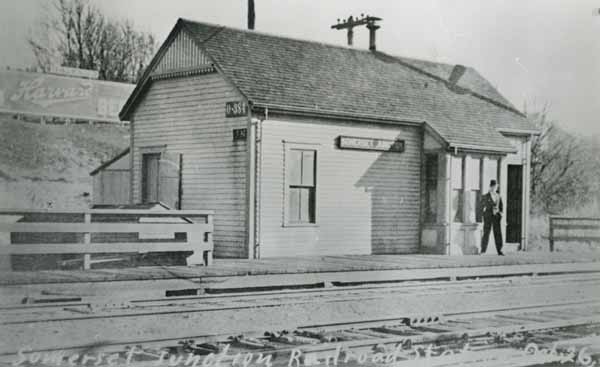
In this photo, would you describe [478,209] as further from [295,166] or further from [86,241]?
[86,241]

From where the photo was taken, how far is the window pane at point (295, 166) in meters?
17.0

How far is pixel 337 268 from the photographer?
555 inches

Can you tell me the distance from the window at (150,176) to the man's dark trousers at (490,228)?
7789mm

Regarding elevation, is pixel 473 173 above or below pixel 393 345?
above

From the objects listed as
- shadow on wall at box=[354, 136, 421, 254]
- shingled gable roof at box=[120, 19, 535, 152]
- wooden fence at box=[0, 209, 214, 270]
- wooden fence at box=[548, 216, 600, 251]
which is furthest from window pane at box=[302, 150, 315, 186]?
wooden fence at box=[548, 216, 600, 251]

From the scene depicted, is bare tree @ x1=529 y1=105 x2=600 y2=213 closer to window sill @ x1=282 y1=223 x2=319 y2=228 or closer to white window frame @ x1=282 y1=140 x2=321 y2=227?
white window frame @ x1=282 y1=140 x2=321 y2=227

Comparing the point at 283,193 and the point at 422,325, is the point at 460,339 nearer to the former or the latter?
the point at 422,325

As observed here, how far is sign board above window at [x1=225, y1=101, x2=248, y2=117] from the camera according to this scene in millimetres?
16312

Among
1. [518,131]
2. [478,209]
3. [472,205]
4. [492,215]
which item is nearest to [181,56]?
[472,205]

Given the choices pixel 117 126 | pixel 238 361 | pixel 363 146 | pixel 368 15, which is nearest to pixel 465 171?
pixel 363 146

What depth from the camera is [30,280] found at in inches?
426

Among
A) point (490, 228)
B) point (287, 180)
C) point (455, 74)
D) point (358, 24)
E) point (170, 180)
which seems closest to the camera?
point (287, 180)

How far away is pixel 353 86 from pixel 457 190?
3.52 m

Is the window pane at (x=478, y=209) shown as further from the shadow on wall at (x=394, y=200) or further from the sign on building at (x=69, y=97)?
the sign on building at (x=69, y=97)
